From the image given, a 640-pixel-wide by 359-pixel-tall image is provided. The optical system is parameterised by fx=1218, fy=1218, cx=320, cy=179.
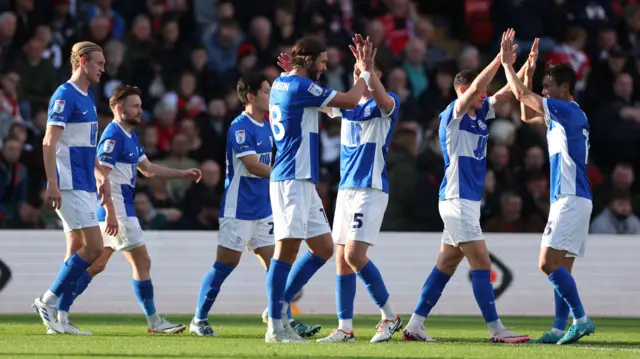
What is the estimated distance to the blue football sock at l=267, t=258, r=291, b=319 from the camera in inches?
362

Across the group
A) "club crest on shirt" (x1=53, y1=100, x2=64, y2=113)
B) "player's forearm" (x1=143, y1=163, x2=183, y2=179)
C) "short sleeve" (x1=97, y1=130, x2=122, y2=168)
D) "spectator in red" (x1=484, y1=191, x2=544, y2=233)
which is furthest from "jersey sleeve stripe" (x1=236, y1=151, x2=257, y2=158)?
"spectator in red" (x1=484, y1=191, x2=544, y2=233)

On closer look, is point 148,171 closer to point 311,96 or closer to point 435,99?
point 311,96

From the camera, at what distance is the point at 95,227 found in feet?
34.0

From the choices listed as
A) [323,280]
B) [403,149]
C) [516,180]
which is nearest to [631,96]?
[516,180]

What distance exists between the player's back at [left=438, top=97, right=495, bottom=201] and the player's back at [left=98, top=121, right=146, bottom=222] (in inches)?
113

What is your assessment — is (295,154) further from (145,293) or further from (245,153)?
(145,293)

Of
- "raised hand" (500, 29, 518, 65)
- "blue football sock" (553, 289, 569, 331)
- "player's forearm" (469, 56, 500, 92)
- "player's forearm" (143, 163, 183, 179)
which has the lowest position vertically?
"blue football sock" (553, 289, 569, 331)

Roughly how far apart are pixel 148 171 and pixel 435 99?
637 cm

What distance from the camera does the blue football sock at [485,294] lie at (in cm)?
973

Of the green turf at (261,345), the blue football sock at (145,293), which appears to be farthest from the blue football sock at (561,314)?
the blue football sock at (145,293)

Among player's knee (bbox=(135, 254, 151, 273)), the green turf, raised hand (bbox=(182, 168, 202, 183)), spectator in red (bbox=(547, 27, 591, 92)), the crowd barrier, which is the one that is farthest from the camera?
spectator in red (bbox=(547, 27, 591, 92))

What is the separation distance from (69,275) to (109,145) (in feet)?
3.94

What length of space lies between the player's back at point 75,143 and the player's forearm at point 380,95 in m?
2.62

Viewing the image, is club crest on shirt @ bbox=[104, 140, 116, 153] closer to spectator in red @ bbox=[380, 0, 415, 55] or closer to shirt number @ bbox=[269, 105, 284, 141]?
shirt number @ bbox=[269, 105, 284, 141]
